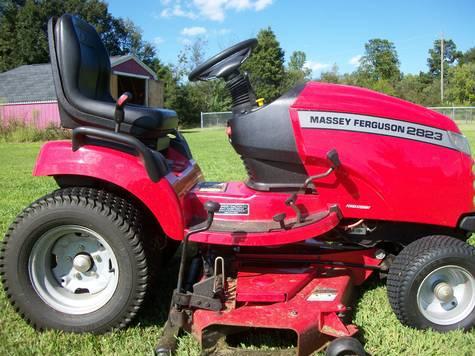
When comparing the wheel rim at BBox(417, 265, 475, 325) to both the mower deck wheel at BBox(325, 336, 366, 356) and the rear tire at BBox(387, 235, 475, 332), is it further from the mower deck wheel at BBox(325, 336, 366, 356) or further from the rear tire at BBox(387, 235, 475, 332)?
the mower deck wheel at BBox(325, 336, 366, 356)

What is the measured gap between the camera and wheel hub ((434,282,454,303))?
7.88 feet

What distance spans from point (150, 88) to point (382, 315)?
25.6 m

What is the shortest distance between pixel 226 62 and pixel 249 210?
823 mm

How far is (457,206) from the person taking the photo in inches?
97.5

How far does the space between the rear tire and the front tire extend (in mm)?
1315

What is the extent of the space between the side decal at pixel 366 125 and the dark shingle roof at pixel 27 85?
22.1 m

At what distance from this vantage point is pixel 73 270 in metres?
2.49

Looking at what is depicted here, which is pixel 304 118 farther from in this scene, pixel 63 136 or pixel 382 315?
pixel 63 136

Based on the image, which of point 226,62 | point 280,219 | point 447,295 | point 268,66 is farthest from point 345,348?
point 268,66

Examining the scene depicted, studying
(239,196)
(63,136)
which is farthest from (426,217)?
(63,136)

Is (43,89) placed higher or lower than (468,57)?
lower

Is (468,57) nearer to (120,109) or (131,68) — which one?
(131,68)

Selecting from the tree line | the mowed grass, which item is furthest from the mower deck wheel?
the tree line

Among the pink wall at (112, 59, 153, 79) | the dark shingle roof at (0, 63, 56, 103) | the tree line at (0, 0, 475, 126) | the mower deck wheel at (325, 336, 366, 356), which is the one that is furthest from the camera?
the tree line at (0, 0, 475, 126)
